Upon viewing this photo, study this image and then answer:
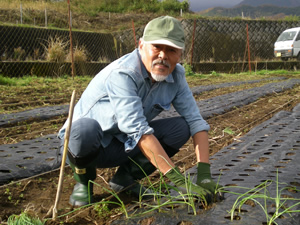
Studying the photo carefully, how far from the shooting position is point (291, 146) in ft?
9.50

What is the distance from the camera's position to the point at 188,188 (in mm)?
1756

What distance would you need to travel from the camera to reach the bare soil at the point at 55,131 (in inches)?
76.9

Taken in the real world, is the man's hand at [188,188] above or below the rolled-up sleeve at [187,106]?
below

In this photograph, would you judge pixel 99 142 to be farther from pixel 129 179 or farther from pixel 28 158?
pixel 28 158

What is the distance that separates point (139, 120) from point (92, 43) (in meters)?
13.0

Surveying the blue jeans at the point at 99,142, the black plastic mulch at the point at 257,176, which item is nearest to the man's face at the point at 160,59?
the blue jeans at the point at 99,142

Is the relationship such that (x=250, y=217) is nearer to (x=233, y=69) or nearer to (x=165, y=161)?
(x=165, y=161)

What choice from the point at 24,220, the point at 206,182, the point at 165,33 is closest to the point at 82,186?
the point at 24,220

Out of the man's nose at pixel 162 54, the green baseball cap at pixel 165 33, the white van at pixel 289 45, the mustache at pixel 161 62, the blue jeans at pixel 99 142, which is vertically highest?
the green baseball cap at pixel 165 33

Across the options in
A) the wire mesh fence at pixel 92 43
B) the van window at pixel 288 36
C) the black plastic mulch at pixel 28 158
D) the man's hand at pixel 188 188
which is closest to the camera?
the man's hand at pixel 188 188

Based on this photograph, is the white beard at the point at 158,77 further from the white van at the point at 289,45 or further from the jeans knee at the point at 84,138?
the white van at the point at 289,45

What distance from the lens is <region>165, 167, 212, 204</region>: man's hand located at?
170cm

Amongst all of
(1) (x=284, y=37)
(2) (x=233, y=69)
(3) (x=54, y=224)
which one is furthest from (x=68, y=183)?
(1) (x=284, y=37)

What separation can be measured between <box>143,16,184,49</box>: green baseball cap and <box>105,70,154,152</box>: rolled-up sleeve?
23 cm
